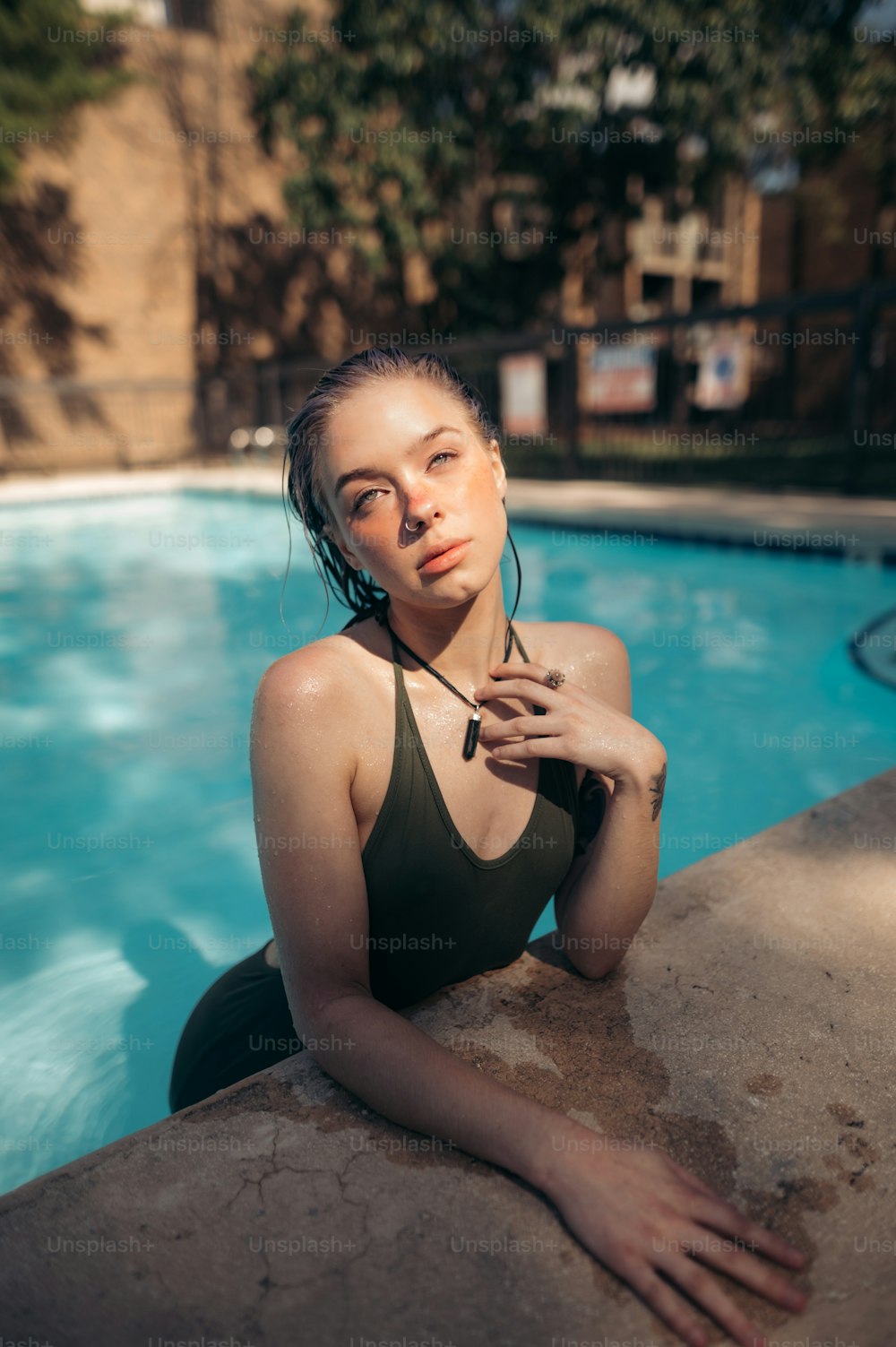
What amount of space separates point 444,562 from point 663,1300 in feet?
3.34

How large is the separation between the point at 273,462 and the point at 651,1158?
18323 mm

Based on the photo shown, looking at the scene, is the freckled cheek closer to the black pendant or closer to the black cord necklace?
the black cord necklace

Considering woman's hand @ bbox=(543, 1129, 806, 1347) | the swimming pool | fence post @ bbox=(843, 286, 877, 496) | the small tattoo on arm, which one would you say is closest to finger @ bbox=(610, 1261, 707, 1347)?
woman's hand @ bbox=(543, 1129, 806, 1347)

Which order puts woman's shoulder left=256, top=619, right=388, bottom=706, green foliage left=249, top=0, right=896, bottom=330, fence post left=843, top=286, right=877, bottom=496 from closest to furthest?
woman's shoulder left=256, top=619, right=388, bottom=706 → fence post left=843, top=286, right=877, bottom=496 → green foliage left=249, top=0, right=896, bottom=330

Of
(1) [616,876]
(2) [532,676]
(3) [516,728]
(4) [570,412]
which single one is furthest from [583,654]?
(4) [570,412]

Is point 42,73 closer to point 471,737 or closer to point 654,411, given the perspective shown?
point 654,411

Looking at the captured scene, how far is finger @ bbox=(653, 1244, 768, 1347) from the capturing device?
1.00 meters

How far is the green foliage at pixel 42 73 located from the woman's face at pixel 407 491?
58.7ft

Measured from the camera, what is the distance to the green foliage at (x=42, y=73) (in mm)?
14828

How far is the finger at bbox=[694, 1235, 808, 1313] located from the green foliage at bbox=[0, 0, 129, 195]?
18910 mm

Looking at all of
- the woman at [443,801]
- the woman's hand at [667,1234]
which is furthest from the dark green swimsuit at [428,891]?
the woman's hand at [667,1234]

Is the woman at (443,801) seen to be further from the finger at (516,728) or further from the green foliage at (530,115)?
the green foliage at (530,115)

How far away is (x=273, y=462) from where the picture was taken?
1833 cm

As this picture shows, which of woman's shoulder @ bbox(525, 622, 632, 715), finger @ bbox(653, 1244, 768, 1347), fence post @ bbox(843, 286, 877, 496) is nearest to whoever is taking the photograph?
finger @ bbox(653, 1244, 768, 1347)
